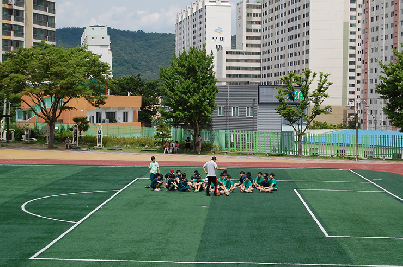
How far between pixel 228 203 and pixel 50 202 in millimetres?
9159

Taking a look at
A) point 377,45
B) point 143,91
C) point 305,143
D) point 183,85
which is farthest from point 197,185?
point 377,45

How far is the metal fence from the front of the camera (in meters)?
46.4

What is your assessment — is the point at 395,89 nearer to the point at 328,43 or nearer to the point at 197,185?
the point at 197,185

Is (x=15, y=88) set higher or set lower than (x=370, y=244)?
higher

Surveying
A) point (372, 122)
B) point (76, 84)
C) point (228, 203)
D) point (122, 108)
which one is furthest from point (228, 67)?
point (228, 203)

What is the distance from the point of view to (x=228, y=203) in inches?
942

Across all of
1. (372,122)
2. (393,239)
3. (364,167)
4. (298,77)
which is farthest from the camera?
(372,122)

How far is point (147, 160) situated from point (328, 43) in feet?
414

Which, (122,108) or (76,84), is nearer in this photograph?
(76,84)

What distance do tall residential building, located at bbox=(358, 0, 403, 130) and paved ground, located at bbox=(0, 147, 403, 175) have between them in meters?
90.2

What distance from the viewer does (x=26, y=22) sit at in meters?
94.9

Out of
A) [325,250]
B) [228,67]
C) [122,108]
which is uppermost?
[228,67]

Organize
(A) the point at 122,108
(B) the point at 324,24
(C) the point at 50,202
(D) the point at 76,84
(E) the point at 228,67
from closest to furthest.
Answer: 1. (C) the point at 50,202
2. (D) the point at 76,84
3. (A) the point at 122,108
4. (B) the point at 324,24
5. (E) the point at 228,67

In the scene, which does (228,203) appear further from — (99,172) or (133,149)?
(133,149)
